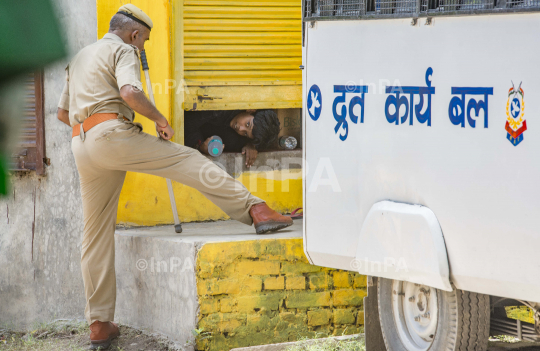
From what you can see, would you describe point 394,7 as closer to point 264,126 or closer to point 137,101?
point 137,101

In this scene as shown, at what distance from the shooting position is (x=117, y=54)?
148 inches

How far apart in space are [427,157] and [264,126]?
239 centimetres

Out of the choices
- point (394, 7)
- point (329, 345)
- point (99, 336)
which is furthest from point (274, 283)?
point (394, 7)

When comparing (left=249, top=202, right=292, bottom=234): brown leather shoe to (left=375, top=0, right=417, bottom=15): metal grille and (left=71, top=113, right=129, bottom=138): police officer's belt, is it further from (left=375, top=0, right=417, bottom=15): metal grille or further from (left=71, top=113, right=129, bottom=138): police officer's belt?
(left=375, top=0, right=417, bottom=15): metal grille

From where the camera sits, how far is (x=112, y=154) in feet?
12.6

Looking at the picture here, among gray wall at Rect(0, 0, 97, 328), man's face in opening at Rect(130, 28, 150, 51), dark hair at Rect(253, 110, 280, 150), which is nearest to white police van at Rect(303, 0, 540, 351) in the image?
man's face in opening at Rect(130, 28, 150, 51)

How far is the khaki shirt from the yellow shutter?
108 centimetres

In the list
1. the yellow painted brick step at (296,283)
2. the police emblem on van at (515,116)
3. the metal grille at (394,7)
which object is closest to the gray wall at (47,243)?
the yellow painted brick step at (296,283)

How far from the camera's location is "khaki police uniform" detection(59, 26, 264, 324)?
380 cm

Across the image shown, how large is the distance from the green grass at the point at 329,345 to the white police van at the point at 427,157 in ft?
1.77

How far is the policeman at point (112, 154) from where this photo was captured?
12.4 feet

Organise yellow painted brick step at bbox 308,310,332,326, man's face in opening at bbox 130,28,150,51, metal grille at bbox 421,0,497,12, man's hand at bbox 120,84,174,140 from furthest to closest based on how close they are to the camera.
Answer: yellow painted brick step at bbox 308,310,332,326 < man's face in opening at bbox 130,28,150,51 < man's hand at bbox 120,84,174,140 < metal grille at bbox 421,0,497,12

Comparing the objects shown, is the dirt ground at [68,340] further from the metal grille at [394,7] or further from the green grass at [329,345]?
the metal grille at [394,7]

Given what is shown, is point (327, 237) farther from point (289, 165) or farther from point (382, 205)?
point (289, 165)
